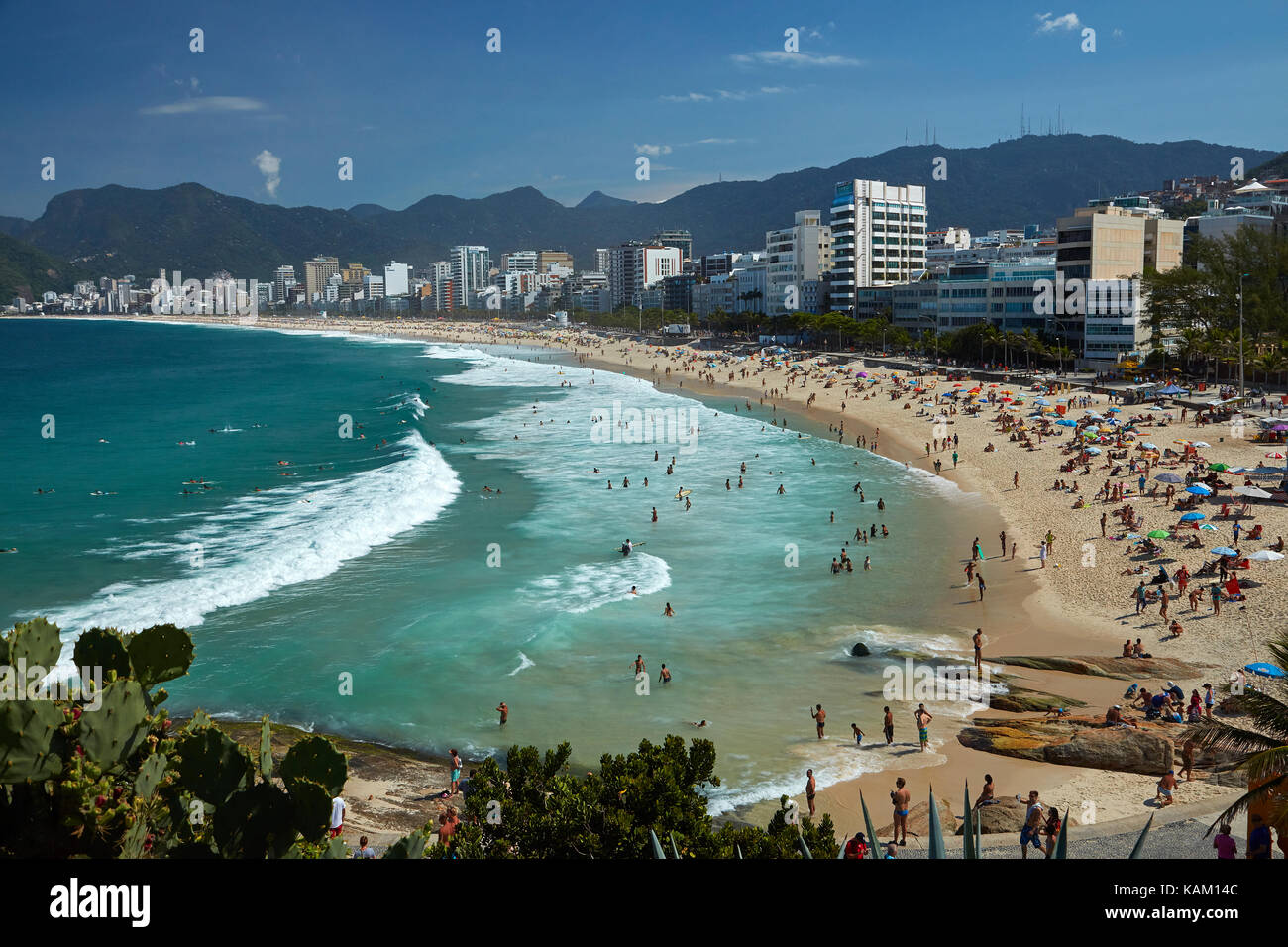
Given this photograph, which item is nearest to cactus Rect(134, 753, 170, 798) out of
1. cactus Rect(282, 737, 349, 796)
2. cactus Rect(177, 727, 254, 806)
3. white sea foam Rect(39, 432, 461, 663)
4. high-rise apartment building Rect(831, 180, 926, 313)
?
cactus Rect(177, 727, 254, 806)

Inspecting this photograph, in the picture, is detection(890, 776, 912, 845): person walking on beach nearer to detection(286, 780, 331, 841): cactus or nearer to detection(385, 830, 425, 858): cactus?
detection(385, 830, 425, 858): cactus

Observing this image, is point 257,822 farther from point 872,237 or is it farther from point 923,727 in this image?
point 872,237

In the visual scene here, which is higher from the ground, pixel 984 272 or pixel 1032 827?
pixel 984 272

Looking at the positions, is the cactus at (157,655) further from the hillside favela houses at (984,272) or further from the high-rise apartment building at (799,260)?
the high-rise apartment building at (799,260)

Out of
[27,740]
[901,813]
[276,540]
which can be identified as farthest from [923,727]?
[276,540]

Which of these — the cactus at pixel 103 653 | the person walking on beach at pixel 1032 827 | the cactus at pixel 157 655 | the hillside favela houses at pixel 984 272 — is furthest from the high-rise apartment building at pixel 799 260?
the cactus at pixel 103 653
